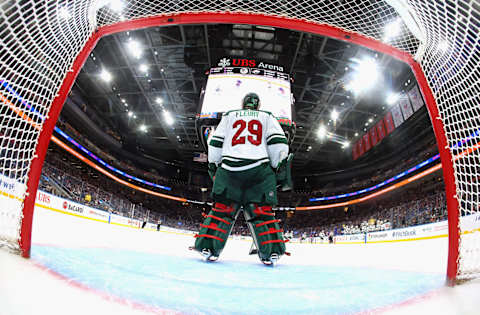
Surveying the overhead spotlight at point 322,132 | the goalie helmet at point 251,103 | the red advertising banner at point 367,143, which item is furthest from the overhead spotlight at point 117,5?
the overhead spotlight at point 322,132

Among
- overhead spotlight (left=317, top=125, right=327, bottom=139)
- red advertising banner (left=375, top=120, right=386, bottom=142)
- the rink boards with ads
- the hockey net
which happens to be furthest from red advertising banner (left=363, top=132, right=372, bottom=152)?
the hockey net

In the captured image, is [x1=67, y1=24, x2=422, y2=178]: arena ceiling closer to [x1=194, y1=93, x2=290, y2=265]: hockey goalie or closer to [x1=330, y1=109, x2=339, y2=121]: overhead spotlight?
[x1=330, y1=109, x2=339, y2=121]: overhead spotlight

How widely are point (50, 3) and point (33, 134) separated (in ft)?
2.35

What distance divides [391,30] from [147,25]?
1808 mm

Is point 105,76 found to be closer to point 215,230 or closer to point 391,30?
point 215,230

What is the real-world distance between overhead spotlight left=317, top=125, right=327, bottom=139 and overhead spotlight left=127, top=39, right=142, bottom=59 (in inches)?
440

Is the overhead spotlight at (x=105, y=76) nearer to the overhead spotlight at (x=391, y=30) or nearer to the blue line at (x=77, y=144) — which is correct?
the blue line at (x=77, y=144)

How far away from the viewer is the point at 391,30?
1832 mm

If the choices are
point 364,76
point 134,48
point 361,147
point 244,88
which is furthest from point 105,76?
point 361,147

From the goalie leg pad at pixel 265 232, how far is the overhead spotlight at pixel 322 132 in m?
14.7

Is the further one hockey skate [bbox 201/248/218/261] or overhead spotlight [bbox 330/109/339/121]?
overhead spotlight [bbox 330/109/339/121]

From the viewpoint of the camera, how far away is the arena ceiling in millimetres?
9719

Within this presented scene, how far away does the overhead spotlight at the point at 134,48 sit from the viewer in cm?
999

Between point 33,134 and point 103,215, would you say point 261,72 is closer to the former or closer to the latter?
point 33,134
